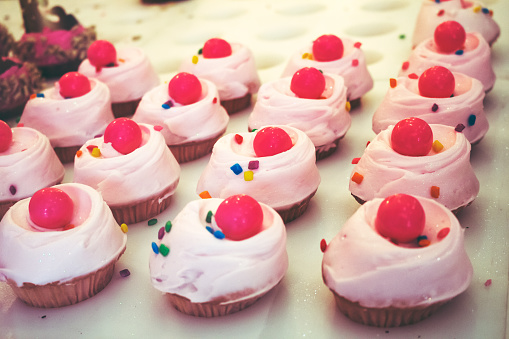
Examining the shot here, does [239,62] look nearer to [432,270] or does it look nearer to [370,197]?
[370,197]

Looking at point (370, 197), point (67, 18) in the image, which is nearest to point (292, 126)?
point (370, 197)

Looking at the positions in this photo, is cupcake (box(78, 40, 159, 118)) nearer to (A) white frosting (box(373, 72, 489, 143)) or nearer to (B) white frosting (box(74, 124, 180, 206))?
(B) white frosting (box(74, 124, 180, 206))

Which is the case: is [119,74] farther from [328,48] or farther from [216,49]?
[328,48]

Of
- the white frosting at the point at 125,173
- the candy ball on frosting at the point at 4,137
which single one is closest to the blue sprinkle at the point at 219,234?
the white frosting at the point at 125,173

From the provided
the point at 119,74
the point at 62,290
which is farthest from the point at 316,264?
the point at 119,74

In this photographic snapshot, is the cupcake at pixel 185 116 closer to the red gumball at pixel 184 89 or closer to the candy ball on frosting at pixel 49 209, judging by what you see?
the red gumball at pixel 184 89

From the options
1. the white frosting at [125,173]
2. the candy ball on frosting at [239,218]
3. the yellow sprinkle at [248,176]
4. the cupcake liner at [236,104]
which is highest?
the candy ball on frosting at [239,218]
